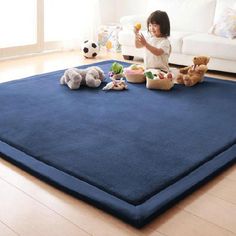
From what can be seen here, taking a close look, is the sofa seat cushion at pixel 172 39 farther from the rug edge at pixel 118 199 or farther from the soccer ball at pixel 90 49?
the rug edge at pixel 118 199

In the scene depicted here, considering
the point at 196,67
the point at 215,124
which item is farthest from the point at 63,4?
the point at 215,124

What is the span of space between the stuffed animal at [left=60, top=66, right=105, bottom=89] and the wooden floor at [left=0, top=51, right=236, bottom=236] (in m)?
1.32

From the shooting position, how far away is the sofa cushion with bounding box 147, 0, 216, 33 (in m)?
4.27

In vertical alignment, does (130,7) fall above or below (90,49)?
above

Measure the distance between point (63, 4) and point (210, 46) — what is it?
211 centimetres

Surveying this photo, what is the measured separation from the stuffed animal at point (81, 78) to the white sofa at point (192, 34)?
1.15 meters

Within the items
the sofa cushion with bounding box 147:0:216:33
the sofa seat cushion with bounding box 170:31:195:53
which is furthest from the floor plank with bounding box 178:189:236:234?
the sofa cushion with bounding box 147:0:216:33

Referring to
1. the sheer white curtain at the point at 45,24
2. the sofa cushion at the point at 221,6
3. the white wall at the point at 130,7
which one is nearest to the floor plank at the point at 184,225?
the sofa cushion at the point at 221,6

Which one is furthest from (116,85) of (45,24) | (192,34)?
(45,24)

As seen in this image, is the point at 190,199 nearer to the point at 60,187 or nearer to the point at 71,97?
the point at 60,187

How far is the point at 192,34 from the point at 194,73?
0.95 meters

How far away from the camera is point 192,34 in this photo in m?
4.07

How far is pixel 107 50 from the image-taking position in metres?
5.10

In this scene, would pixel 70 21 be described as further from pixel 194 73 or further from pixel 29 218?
pixel 29 218
